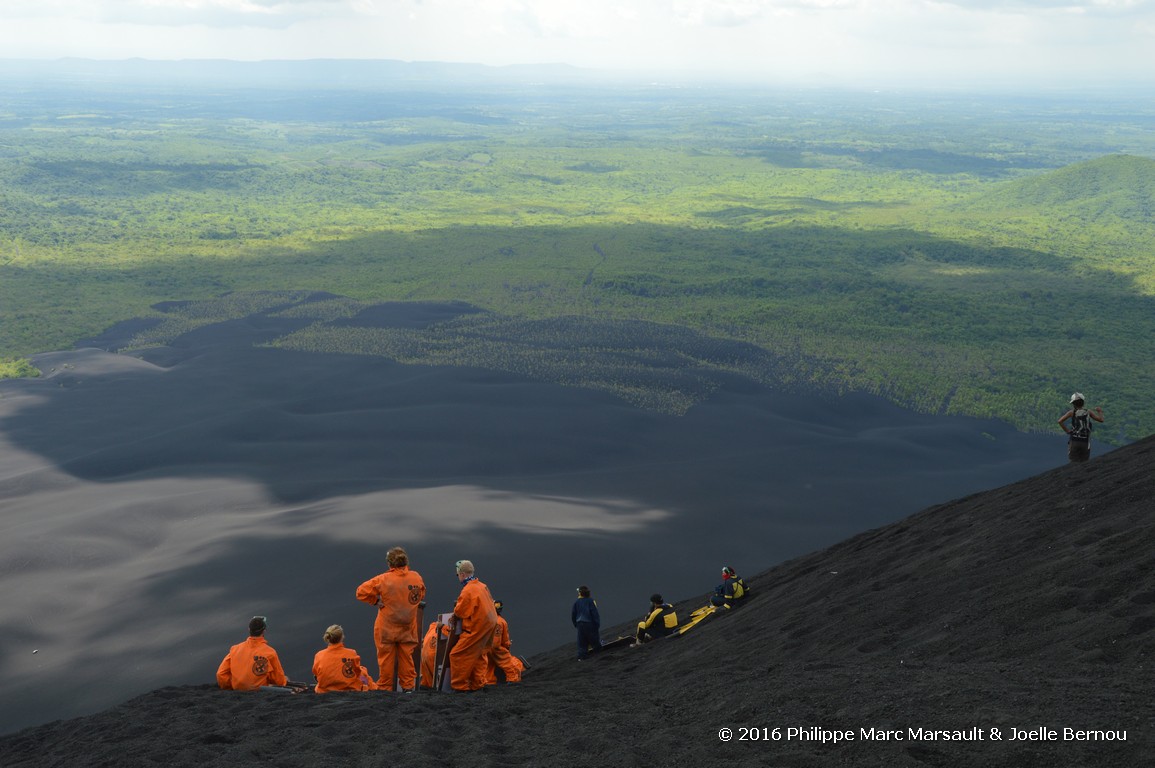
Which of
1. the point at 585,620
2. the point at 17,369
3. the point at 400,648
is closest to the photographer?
the point at 400,648

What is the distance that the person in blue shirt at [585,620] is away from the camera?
14953mm

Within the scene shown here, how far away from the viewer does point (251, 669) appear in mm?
12234

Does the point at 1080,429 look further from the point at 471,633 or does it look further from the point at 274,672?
the point at 274,672

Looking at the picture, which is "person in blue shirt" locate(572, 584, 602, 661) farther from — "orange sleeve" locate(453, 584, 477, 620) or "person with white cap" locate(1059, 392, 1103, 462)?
"person with white cap" locate(1059, 392, 1103, 462)

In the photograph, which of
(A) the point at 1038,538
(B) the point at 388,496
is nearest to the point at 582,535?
(B) the point at 388,496

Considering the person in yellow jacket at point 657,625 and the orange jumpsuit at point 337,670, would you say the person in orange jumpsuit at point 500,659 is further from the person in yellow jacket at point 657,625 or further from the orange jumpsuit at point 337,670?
the person in yellow jacket at point 657,625

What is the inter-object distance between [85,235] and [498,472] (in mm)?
81738

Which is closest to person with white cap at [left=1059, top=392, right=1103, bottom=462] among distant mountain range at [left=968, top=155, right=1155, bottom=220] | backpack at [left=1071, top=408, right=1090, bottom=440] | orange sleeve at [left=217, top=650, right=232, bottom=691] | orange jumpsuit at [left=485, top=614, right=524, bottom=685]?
backpack at [left=1071, top=408, right=1090, bottom=440]

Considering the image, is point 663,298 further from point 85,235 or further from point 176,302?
point 85,235

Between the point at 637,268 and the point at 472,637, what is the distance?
68.0 m

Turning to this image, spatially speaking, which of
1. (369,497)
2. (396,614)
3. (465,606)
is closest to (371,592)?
(396,614)

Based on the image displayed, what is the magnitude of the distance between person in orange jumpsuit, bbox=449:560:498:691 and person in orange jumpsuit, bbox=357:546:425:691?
62 centimetres

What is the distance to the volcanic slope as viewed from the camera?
7797mm

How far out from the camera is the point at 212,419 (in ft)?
122
